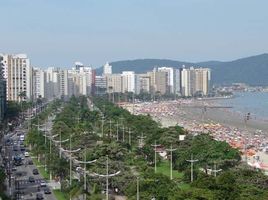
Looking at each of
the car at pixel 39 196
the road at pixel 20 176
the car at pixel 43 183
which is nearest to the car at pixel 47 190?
the road at pixel 20 176

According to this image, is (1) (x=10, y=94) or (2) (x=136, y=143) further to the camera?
(1) (x=10, y=94)

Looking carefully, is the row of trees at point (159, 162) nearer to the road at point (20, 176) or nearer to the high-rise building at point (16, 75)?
the road at point (20, 176)

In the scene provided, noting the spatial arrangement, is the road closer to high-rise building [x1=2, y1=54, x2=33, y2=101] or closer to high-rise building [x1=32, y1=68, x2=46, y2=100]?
high-rise building [x1=2, y1=54, x2=33, y2=101]

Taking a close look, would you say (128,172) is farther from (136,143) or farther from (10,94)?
(10,94)

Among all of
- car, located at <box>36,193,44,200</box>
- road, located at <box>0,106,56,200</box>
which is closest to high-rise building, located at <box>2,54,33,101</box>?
road, located at <box>0,106,56,200</box>

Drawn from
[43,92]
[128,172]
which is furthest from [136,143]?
[43,92]

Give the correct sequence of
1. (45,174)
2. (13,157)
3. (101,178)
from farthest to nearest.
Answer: (13,157)
(45,174)
(101,178)

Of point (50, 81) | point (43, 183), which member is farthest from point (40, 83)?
point (43, 183)

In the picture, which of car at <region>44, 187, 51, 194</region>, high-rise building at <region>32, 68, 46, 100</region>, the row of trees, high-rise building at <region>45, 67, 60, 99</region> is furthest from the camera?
high-rise building at <region>45, 67, 60, 99</region>
